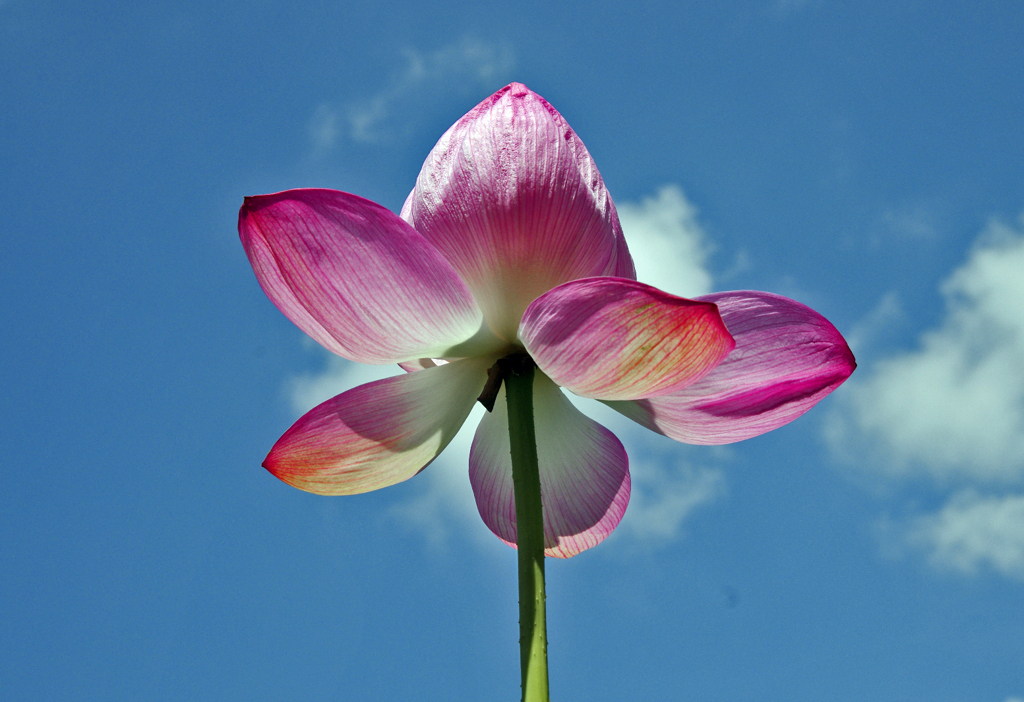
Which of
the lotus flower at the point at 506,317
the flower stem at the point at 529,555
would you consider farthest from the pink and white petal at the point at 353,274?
the flower stem at the point at 529,555

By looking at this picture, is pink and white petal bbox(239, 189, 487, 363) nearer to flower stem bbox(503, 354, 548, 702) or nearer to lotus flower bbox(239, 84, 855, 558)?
lotus flower bbox(239, 84, 855, 558)

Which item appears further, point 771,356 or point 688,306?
point 771,356

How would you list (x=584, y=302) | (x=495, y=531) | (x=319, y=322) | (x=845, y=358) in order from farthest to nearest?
(x=495, y=531), (x=845, y=358), (x=319, y=322), (x=584, y=302)

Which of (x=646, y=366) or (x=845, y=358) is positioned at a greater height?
(x=845, y=358)

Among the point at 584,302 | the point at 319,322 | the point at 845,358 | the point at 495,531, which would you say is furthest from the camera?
the point at 495,531

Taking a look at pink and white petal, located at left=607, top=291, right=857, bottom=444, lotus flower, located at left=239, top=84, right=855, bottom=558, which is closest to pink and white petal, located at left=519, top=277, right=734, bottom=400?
lotus flower, located at left=239, top=84, right=855, bottom=558

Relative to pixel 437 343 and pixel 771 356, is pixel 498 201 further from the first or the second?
pixel 771 356

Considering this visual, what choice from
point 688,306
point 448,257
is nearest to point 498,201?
point 448,257

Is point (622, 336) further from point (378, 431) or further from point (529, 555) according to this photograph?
point (378, 431)
